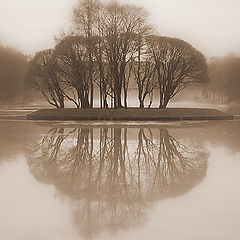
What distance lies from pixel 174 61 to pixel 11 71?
27.0 metres

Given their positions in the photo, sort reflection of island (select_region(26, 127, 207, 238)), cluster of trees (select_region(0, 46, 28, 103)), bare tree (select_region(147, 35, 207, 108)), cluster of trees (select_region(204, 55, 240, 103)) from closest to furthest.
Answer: reflection of island (select_region(26, 127, 207, 238)) → bare tree (select_region(147, 35, 207, 108)) → cluster of trees (select_region(204, 55, 240, 103)) → cluster of trees (select_region(0, 46, 28, 103))

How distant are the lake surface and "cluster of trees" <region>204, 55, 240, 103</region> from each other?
40.7 meters

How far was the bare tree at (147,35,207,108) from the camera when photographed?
33562 millimetres

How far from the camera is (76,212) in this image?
550 cm

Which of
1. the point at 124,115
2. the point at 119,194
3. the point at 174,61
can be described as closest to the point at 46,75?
the point at 124,115

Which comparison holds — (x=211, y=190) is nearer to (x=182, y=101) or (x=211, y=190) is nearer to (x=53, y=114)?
(x=53, y=114)

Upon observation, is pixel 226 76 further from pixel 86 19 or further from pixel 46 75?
pixel 46 75

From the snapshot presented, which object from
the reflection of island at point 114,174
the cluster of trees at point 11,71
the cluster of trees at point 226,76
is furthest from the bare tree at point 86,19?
the cluster of trees at point 11,71

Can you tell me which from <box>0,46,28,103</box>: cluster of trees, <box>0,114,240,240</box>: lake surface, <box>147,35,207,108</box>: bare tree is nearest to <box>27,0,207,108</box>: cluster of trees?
<box>147,35,207,108</box>: bare tree

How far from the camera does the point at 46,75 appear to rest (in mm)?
34812

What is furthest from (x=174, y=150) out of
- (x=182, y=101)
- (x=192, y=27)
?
(x=182, y=101)

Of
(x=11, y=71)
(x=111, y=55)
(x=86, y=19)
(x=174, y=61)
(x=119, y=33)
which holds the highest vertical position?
(x=86, y=19)

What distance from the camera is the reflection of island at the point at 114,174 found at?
550 centimetres

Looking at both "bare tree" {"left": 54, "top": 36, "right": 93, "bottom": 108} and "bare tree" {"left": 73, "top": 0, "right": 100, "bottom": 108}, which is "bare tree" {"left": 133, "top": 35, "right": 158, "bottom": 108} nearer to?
"bare tree" {"left": 73, "top": 0, "right": 100, "bottom": 108}
